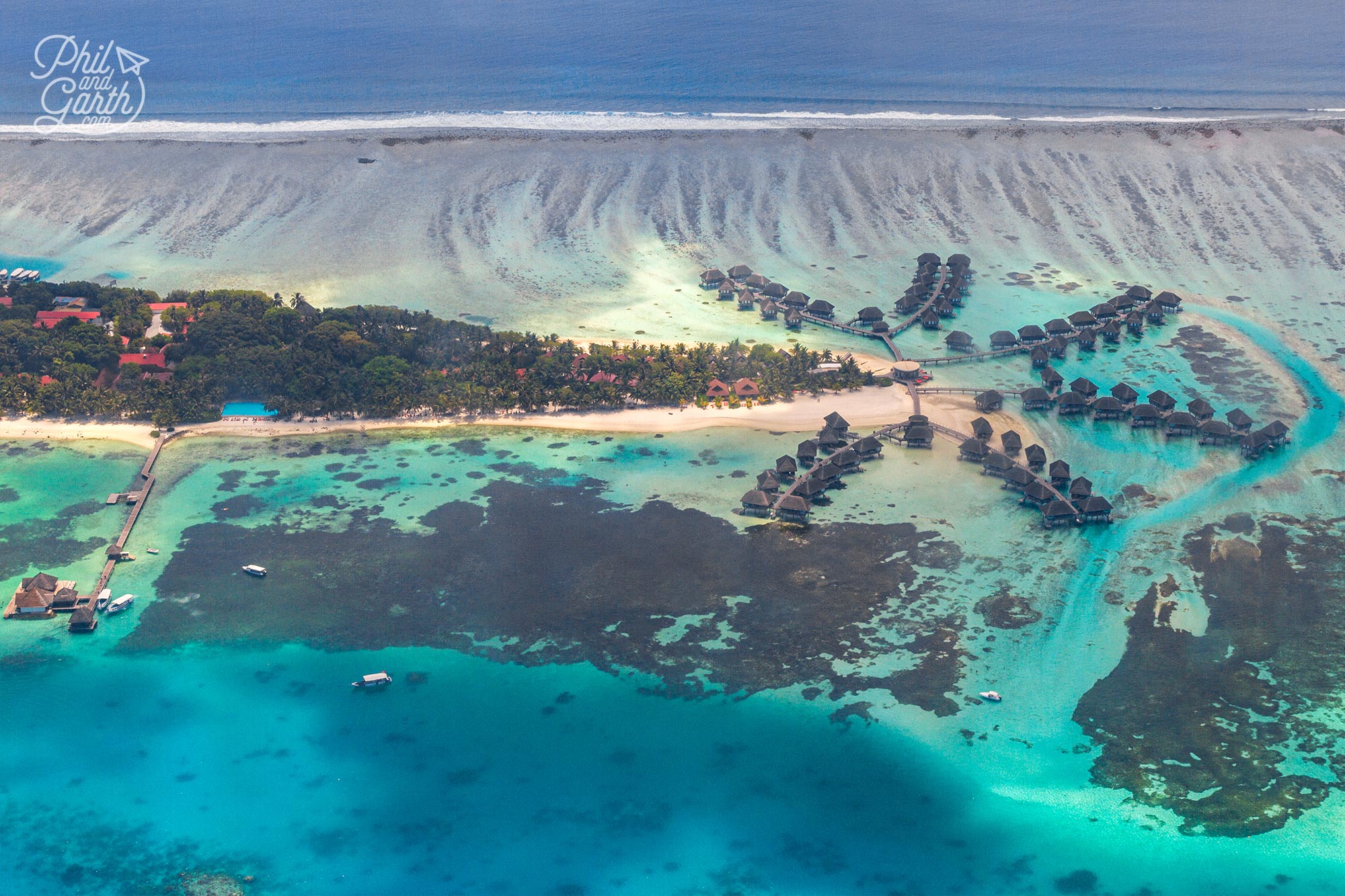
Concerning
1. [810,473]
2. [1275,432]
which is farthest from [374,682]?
[1275,432]

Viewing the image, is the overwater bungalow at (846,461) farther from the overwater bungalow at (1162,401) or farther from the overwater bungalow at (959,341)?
the overwater bungalow at (1162,401)

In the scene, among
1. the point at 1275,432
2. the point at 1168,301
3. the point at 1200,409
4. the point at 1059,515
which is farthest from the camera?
the point at 1168,301

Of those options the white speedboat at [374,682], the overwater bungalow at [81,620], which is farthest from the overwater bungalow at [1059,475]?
the overwater bungalow at [81,620]

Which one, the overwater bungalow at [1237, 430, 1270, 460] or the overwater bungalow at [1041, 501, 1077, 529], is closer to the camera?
the overwater bungalow at [1041, 501, 1077, 529]

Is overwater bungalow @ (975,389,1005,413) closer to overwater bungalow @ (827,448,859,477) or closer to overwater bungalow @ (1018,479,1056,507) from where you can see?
overwater bungalow @ (1018,479,1056,507)

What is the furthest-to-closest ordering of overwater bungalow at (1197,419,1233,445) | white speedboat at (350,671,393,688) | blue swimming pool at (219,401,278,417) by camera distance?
blue swimming pool at (219,401,278,417) < overwater bungalow at (1197,419,1233,445) < white speedboat at (350,671,393,688)

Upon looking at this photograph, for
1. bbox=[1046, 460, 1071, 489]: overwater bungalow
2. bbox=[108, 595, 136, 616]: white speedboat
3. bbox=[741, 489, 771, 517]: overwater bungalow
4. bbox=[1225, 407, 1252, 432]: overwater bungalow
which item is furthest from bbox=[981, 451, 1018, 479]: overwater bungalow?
bbox=[108, 595, 136, 616]: white speedboat

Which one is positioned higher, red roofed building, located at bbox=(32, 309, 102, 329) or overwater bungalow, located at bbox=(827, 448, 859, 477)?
red roofed building, located at bbox=(32, 309, 102, 329)

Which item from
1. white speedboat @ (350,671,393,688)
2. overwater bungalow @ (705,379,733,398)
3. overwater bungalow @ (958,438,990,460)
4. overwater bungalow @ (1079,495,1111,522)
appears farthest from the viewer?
overwater bungalow @ (705,379,733,398)

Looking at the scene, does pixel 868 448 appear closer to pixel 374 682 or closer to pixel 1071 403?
pixel 1071 403
